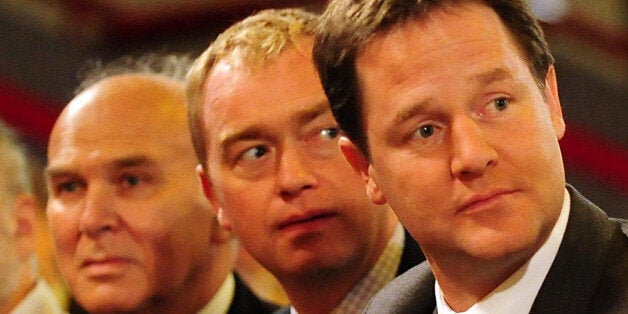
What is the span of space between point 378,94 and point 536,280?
265mm

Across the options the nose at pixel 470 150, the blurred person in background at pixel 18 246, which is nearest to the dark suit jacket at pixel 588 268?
the nose at pixel 470 150

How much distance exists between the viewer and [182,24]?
3.69 meters

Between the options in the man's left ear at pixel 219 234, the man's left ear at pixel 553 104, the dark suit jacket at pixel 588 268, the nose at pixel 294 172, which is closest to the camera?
the dark suit jacket at pixel 588 268

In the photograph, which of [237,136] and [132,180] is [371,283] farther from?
[132,180]

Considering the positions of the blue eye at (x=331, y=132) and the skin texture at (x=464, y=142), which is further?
the blue eye at (x=331, y=132)

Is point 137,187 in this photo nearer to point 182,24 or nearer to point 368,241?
point 368,241

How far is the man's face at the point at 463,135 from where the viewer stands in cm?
104

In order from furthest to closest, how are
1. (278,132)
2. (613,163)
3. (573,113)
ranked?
1. (573,113)
2. (613,163)
3. (278,132)

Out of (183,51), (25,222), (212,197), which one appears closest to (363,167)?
(212,197)

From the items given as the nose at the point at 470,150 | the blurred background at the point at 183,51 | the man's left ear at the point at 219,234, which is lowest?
the blurred background at the point at 183,51

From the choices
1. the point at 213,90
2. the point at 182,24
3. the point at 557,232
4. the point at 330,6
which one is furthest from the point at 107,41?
the point at 557,232

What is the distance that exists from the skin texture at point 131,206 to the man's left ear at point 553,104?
75cm

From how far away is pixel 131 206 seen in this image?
170 cm

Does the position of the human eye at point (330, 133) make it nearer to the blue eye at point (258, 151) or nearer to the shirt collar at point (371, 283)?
the blue eye at point (258, 151)
